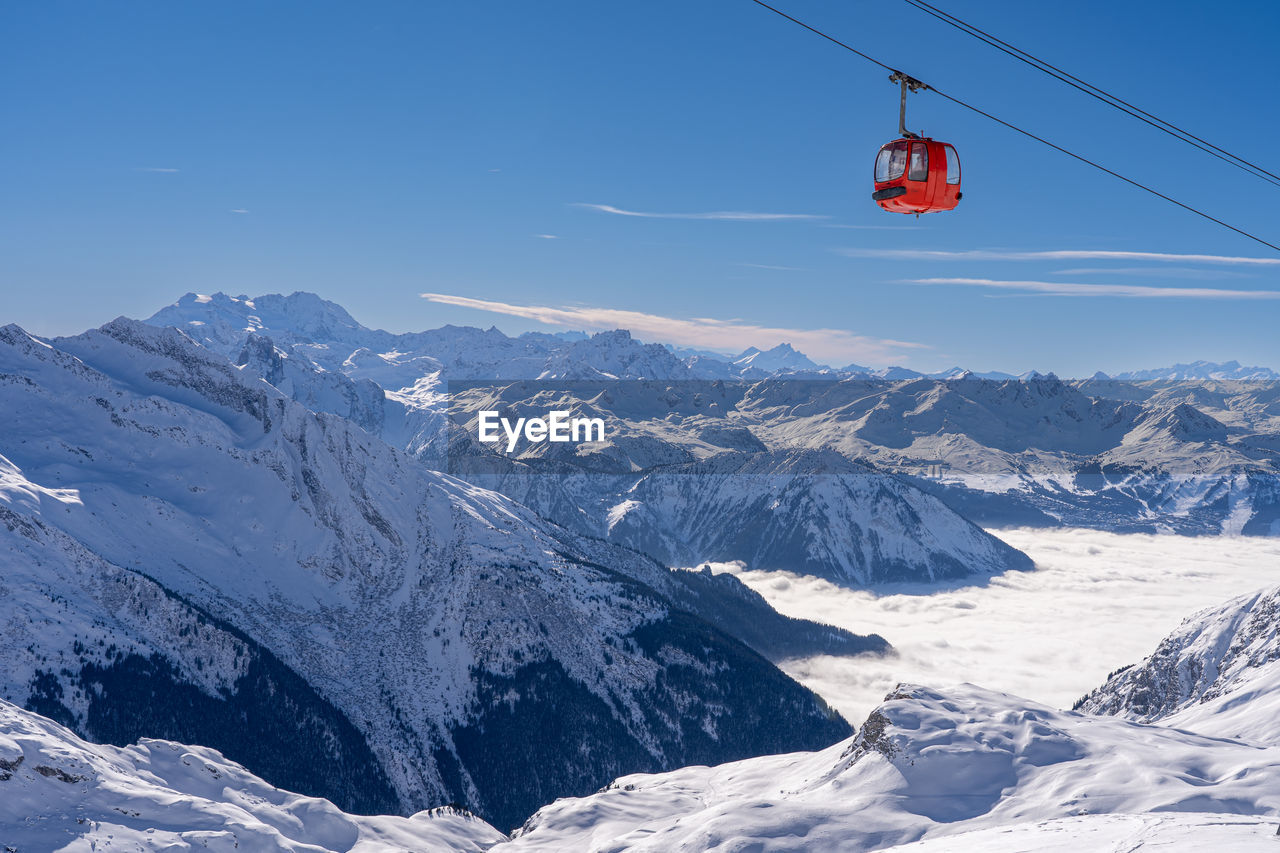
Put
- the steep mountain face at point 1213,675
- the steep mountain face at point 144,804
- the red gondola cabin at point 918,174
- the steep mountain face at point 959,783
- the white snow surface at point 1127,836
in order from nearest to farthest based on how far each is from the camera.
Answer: the red gondola cabin at point 918,174
the white snow surface at point 1127,836
the steep mountain face at point 959,783
the steep mountain face at point 144,804
the steep mountain face at point 1213,675

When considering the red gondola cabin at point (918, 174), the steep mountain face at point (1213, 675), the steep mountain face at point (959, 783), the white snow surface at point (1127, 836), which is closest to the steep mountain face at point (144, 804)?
the steep mountain face at point (959, 783)

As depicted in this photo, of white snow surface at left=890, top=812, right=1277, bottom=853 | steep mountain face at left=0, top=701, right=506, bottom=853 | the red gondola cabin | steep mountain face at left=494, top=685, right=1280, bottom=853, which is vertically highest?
the red gondola cabin

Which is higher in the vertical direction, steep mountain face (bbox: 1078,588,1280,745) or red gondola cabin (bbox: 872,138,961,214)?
red gondola cabin (bbox: 872,138,961,214)

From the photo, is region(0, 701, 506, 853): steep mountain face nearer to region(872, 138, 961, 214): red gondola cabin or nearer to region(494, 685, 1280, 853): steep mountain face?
region(494, 685, 1280, 853): steep mountain face

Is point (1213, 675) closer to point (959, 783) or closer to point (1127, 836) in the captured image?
point (959, 783)

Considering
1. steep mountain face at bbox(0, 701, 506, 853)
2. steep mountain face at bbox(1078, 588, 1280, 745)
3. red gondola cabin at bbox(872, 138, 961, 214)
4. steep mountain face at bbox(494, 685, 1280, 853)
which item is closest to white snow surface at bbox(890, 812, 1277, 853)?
steep mountain face at bbox(494, 685, 1280, 853)

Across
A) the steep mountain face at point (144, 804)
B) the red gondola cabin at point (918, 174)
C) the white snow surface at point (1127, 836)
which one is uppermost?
the red gondola cabin at point (918, 174)

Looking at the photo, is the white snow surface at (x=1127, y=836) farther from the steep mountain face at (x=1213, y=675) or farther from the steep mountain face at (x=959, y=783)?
the steep mountain face at (x=1213, y=675)

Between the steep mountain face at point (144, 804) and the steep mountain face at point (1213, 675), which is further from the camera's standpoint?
the steep mountain face at point (1213, 675)
